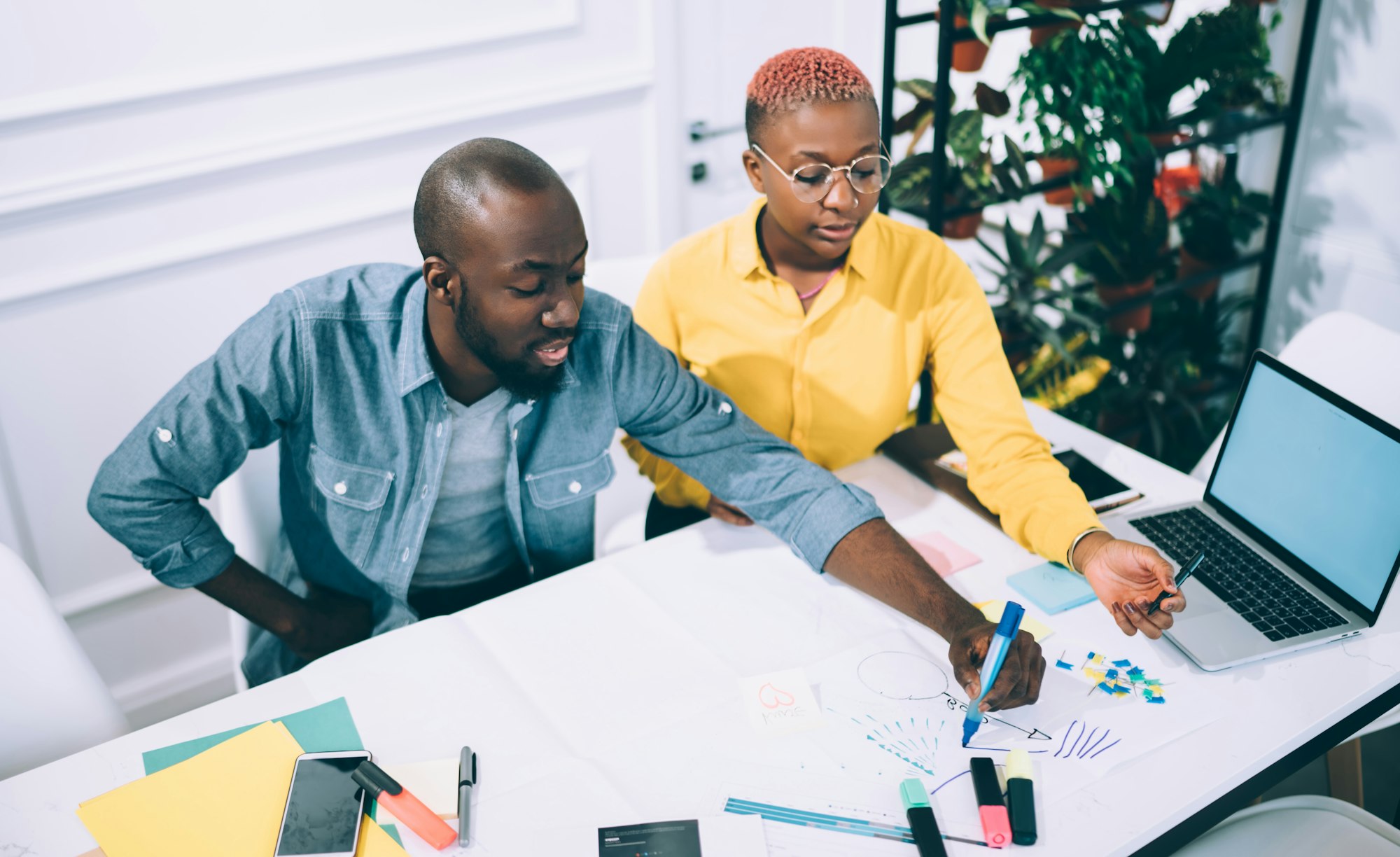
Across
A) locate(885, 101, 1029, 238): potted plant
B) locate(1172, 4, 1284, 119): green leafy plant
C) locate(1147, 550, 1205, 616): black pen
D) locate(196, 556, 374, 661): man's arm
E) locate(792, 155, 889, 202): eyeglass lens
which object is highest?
locate(1172, 4, 1284, 119): green leafy plant

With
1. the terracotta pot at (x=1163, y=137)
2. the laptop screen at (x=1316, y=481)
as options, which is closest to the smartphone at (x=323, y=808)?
the laptop screen at (x=1316, y=481)

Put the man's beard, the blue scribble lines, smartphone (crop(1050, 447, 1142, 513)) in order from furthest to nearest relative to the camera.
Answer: smartphone (crop(1050, 447, 1142, 513))
the man's beard
the blue scribble lines

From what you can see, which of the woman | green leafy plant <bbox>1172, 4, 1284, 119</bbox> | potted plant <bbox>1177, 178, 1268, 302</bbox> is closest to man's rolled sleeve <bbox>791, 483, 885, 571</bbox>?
the woman

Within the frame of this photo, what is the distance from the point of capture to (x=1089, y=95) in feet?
7.58

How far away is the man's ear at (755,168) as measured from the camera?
1.60 metres

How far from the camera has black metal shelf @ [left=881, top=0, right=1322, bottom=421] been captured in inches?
84.4

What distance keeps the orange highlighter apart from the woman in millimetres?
662

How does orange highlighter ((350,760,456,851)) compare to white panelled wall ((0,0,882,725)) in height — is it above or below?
below

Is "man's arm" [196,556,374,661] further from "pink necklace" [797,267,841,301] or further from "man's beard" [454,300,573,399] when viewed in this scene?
"pink necklace" [797,267,841,301]

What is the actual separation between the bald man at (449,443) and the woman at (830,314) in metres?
0.18

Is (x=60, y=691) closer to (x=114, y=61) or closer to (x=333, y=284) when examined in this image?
(x=333, y=284)

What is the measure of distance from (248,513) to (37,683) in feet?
1.19

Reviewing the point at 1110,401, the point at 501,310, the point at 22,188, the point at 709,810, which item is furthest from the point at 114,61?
the point at 1110,401

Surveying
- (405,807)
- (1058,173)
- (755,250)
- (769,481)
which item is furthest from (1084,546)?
(1058,173)
